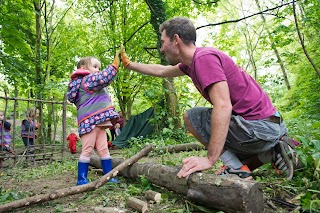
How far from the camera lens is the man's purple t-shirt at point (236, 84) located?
199cm

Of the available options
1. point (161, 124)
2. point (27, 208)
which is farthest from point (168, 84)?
point (27, 208)

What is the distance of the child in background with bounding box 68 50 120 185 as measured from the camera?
2.92 meters

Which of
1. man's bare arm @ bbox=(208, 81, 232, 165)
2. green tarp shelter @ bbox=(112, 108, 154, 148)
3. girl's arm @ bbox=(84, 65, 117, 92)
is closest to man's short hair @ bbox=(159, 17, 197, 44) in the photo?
man's bare arm @ bbox=(208, 81, 232, 165)

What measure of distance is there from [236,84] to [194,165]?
743 millimetres

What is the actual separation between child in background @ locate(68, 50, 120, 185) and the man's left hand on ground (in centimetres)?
114

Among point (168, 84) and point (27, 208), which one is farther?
point (168, 84)

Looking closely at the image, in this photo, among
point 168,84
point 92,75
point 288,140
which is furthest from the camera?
point 168,84

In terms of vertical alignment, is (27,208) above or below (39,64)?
below

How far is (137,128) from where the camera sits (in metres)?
8.91

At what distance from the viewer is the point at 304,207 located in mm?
1573

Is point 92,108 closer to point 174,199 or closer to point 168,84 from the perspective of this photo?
point 174,199

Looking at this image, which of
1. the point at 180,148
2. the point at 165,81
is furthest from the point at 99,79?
the point at 165,81

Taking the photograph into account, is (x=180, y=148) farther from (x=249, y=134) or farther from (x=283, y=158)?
(x=249, y=134)

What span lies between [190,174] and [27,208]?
4.82 feet
